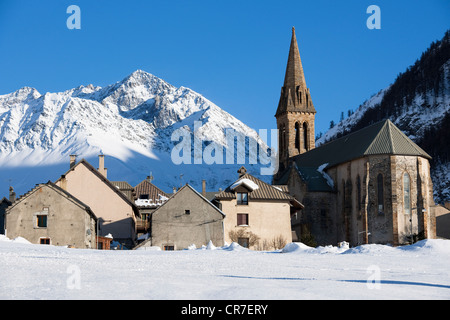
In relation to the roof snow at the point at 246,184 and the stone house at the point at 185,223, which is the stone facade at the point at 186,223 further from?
the roof snow at the point at 246,184

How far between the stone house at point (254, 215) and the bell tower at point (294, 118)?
31.4m

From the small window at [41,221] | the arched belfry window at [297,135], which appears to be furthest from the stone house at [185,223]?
the arched belfry window at [297,135]

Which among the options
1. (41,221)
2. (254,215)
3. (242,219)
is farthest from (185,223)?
(41,221)

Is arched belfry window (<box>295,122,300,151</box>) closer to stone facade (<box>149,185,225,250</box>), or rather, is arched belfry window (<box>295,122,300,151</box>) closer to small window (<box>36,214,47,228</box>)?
stone facade (<box>149,185,225,250</box>)

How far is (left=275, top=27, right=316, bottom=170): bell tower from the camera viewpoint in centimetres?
8625

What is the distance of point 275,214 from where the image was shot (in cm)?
5438

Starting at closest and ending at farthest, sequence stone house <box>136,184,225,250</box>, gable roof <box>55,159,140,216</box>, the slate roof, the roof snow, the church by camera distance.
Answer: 1. stone house <box>136,184,225,250</box>
2. gable roof <box>55,159,140,216</box>
3. the roof snow
4. the church
5. the slate roof

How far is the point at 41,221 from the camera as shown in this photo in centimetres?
4581

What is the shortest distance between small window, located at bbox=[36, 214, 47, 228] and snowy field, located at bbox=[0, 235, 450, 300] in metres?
17.2

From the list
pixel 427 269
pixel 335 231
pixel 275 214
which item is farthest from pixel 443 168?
pixel 427 269

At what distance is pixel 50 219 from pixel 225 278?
2937 centimetres

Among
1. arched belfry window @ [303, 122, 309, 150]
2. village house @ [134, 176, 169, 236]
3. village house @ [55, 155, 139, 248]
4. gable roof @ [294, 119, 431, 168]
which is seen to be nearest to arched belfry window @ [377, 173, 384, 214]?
gable roof @ [294, 119, 431, 168]

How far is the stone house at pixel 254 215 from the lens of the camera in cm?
5303
